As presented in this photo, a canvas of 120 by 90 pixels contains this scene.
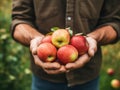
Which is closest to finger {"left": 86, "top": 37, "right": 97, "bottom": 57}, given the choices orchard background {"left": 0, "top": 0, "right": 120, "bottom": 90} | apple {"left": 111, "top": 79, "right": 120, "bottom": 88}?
orchard background {"left": 0, "top": 0, "right": 120, "bottom": 90}

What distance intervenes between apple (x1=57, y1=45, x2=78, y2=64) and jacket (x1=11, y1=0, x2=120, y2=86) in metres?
0.34

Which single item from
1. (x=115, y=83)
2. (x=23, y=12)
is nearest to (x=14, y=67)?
(x=115, y=83)

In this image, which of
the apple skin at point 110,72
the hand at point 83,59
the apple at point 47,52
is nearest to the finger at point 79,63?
the hand at point 83,59

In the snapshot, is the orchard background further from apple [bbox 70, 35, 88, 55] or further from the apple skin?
apple [bbox 70, 35, 88, 55]

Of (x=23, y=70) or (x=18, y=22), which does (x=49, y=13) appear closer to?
(x=18, y=22)

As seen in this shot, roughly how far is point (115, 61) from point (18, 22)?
2495 millimetres

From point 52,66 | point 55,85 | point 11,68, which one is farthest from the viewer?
point 11,68

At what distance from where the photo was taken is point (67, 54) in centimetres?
237

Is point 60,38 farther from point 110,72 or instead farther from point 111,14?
point 110,72

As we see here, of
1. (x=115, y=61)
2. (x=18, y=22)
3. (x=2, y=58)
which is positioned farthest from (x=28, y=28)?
(x=115, y=61)

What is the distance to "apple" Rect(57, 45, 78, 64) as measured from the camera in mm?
2357

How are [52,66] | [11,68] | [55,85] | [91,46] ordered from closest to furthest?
[52,66], [91,46], [55,85], [11,68]

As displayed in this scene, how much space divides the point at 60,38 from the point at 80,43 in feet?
0.39

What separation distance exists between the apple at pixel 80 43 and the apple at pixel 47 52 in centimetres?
13
